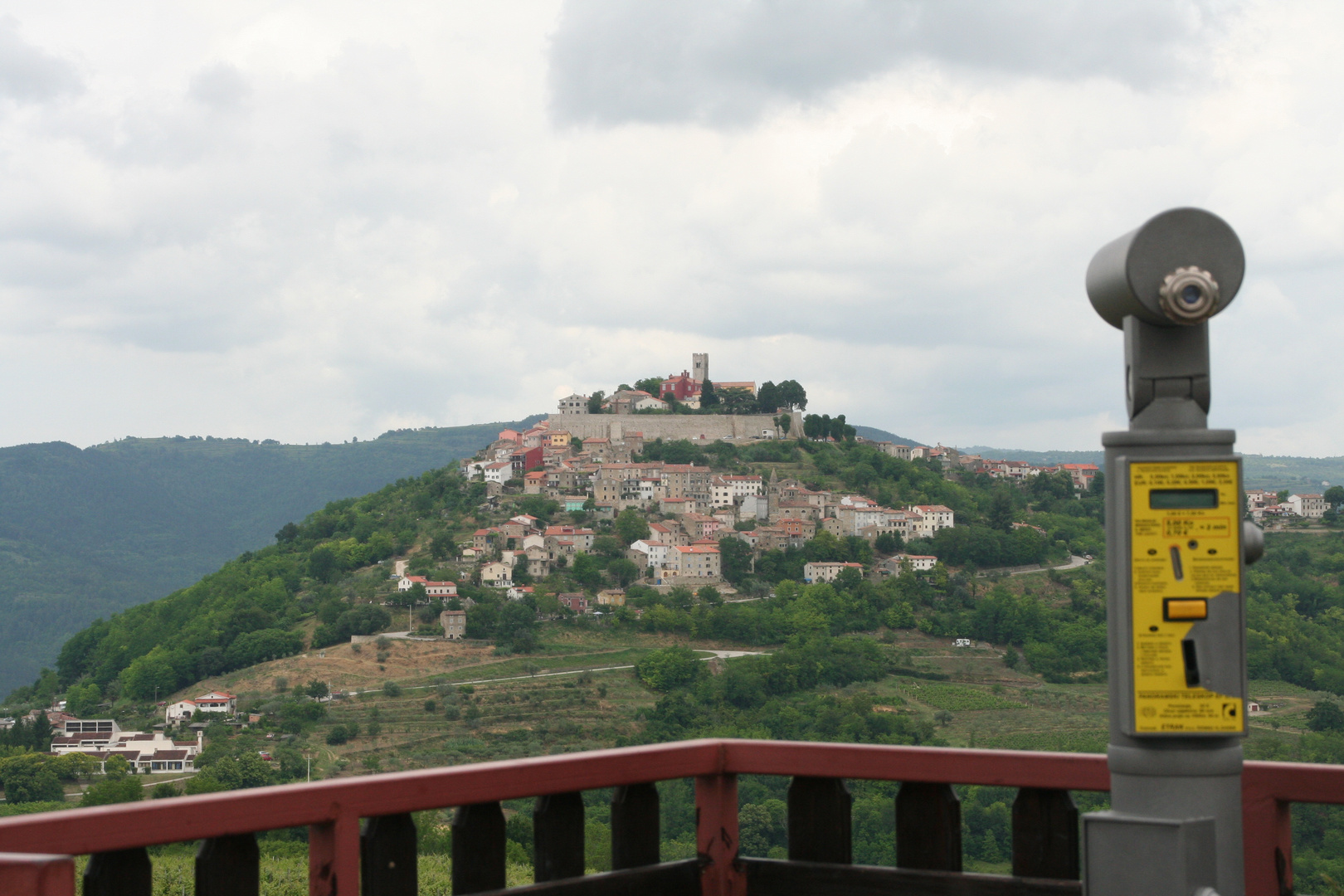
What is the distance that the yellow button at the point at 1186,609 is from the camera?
160cm

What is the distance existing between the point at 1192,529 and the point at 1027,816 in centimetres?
66

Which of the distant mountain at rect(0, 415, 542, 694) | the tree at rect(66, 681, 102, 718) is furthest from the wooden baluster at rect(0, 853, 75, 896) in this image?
the distant mountain at rect(0, 415, 542, 694)

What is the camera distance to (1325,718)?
31.4m

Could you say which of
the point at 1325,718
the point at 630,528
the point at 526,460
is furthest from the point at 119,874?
the point at 526,460

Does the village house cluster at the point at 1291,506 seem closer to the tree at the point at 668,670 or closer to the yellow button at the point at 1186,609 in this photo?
the tree at the point at 668,670

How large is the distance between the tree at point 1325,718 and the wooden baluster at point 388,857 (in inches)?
1288

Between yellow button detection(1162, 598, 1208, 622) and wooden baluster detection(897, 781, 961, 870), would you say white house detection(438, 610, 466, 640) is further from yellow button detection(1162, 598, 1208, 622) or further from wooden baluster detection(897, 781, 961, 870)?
yellow button detection(1162, 598, 1208, 622)

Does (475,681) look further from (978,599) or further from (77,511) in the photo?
(77,511)

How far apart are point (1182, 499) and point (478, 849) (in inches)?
46.4

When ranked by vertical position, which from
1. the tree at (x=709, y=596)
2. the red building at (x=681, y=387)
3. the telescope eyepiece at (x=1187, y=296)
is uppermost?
the red building at (x=681, y=387)

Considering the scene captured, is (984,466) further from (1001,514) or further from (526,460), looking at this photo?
(526,460)

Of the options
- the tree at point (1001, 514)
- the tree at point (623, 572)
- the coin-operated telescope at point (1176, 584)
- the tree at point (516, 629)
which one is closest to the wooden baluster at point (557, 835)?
the coin-operated telescope at point (1176, 584)

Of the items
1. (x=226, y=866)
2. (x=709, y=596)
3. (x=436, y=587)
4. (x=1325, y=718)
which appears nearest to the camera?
(x=226, y=866)

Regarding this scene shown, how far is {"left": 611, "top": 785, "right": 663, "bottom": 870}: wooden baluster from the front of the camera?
2.11m
